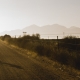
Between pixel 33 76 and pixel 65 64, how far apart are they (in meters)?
4.90

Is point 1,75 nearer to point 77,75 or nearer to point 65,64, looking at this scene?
point 77,75

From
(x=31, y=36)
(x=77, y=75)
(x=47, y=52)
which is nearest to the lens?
(x=77, y=75)

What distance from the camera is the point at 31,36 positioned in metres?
39.5

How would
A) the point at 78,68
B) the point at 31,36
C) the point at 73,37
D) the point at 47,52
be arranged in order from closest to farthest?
the point at 78,68 → the point at 47,52 → the point at 73,37 → the point at 31,36

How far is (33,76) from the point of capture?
1048 cm

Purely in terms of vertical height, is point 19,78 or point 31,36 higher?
point 31,36

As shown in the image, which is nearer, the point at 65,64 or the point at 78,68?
the point at 78,68

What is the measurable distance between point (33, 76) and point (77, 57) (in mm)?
4810

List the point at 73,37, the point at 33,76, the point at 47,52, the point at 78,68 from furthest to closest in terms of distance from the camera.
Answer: the point at 73,37 → the point at 47,52 → the point at 78,68 → the point at 33,76

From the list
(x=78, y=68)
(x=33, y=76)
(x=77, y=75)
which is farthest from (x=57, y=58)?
(x=33, y=76)

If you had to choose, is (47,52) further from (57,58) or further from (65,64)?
(65,64)

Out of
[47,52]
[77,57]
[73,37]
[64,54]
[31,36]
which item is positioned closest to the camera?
[77,57]

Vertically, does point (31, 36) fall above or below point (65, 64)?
above

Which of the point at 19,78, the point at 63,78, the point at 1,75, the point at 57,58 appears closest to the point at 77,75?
the point at 63,78
